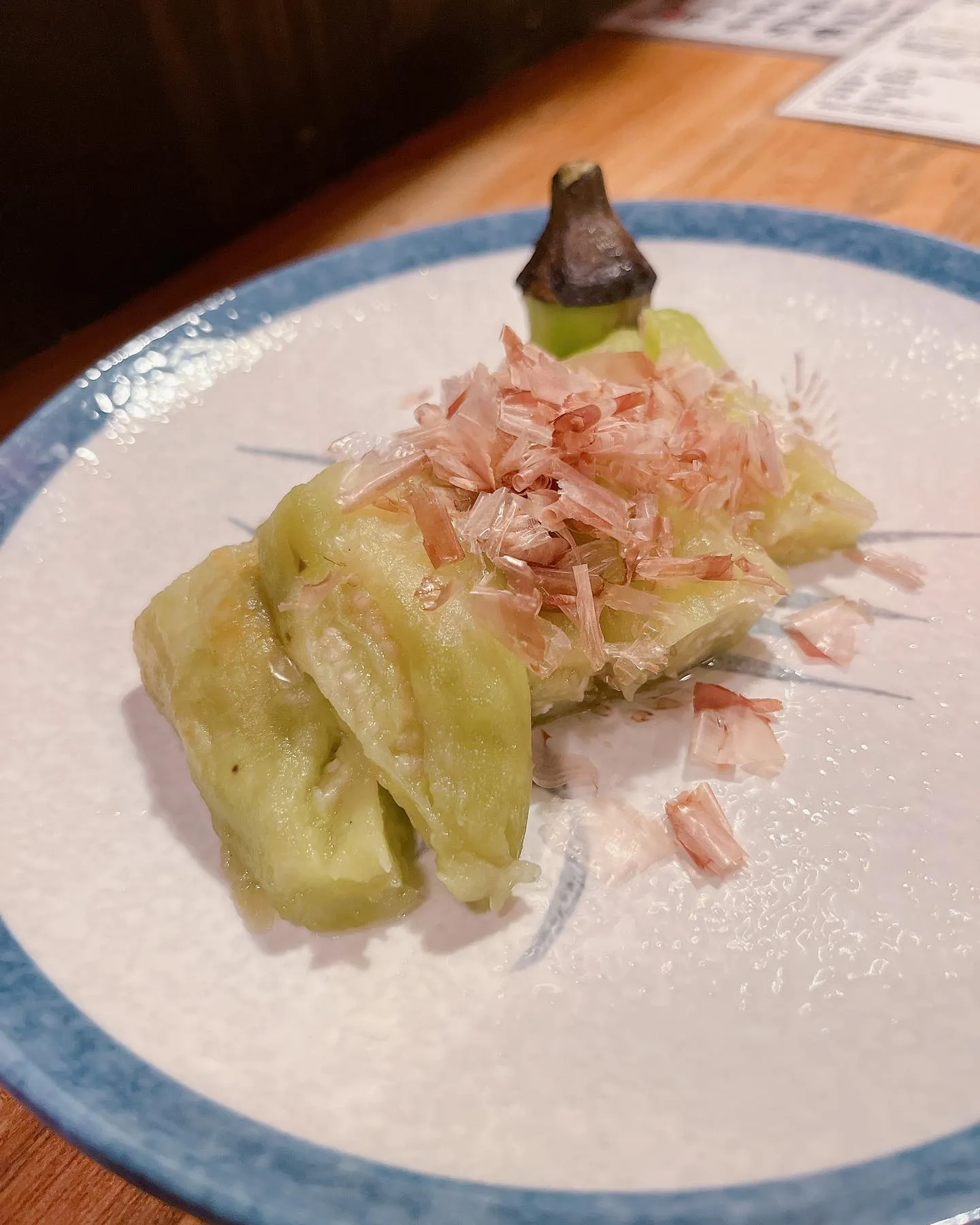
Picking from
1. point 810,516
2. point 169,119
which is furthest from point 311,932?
point 169,119

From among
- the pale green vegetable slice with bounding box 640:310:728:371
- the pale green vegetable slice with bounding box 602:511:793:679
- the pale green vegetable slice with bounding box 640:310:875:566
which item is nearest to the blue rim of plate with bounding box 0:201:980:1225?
the pale green vegetable slice with bounding box 602:511:793:679

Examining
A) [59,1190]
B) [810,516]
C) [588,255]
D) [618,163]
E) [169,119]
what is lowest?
[59,1190]

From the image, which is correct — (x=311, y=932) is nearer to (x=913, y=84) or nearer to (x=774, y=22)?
(x=913, y=84)

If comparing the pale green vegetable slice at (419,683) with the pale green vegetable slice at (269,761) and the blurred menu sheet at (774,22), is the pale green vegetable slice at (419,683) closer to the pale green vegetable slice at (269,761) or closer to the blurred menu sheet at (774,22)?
the pale green vegetable slice at (269,761)

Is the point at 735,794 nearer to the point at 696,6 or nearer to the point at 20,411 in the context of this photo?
the point at 20,411

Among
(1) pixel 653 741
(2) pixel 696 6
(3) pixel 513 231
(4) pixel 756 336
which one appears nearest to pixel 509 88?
(2) pixel 696 6

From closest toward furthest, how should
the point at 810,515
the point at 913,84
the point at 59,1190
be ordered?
the point at 59,1190, the point at 810,515, the point at 913,84

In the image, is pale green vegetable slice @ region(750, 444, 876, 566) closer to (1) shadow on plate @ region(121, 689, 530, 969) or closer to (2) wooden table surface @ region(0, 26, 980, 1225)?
(1) shadow on plate @ region(121, 689, 530, 969)
